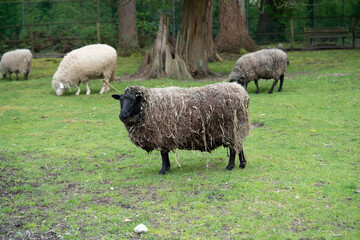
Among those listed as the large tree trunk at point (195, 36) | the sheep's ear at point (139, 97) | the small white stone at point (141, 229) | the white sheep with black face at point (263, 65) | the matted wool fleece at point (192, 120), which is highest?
the large tree trunk at point (195, 36)

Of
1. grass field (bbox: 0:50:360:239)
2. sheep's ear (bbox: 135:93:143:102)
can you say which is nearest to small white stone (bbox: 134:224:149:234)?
grass field (bbox: 0:50:360:239)

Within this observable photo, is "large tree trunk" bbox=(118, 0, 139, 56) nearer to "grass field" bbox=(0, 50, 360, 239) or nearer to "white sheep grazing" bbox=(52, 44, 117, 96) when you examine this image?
"white sheep grazing" bbox=(52, 44, 117, 96)

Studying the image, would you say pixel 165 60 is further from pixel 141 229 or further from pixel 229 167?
pixel 141 229

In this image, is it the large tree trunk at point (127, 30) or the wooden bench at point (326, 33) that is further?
the wooden bench at point (326, 33)

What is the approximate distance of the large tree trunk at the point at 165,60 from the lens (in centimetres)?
1694

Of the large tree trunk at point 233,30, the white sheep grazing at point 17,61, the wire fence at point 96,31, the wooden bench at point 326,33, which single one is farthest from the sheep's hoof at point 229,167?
the wooden bench at point 326,33

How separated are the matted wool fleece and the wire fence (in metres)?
20.4

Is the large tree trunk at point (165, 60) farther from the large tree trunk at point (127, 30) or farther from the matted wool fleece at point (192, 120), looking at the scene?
the matted wool fleece at point (192, 120)

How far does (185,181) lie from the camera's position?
6641 millimetres

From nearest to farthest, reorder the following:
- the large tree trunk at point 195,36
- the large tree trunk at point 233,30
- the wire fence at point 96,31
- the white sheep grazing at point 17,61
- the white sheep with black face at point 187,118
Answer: the white sheep with black face at point 187,118 → the large tree trunk at point 195,36 → the white sheep grazing at point 17,61 → the large tree trunk at point 233,30 → the wire fence at point 96,31

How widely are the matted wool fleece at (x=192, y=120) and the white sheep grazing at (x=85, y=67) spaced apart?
8908mm

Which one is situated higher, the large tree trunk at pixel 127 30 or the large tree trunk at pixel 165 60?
the large tree trunk at pixel 127 30

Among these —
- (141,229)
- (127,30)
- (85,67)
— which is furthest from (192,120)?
(127,30)

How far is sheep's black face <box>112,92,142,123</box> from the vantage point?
21.6ft
